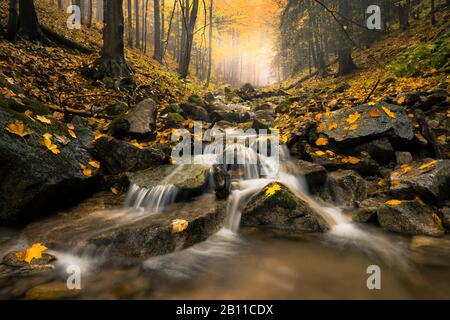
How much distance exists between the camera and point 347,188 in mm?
4699

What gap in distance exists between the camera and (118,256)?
3.01 meters

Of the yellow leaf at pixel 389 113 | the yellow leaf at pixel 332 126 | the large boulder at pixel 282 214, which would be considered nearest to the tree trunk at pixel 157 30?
the yellow leaf at pixel 332 126

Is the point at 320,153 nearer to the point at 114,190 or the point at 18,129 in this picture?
the point at 114,190

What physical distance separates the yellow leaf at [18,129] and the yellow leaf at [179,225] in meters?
2.32

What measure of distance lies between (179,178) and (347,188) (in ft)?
9.45

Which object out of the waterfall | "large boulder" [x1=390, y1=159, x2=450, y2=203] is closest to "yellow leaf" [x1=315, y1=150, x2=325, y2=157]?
"large boulder" [x1=390, y1=159, x2=450, y2=203]

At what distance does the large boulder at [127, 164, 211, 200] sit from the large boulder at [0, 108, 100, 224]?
83 cm

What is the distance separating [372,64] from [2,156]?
1646 cm

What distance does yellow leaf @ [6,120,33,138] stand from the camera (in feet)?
11.5

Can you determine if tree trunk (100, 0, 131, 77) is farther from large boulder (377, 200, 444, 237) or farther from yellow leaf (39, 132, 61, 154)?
large boulder (377, 200, 444, 237)

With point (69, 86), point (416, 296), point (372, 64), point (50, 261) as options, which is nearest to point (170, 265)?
point (50, 261)

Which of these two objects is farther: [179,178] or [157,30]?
[157,30]

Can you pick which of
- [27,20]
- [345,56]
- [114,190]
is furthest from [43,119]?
[345,56]
